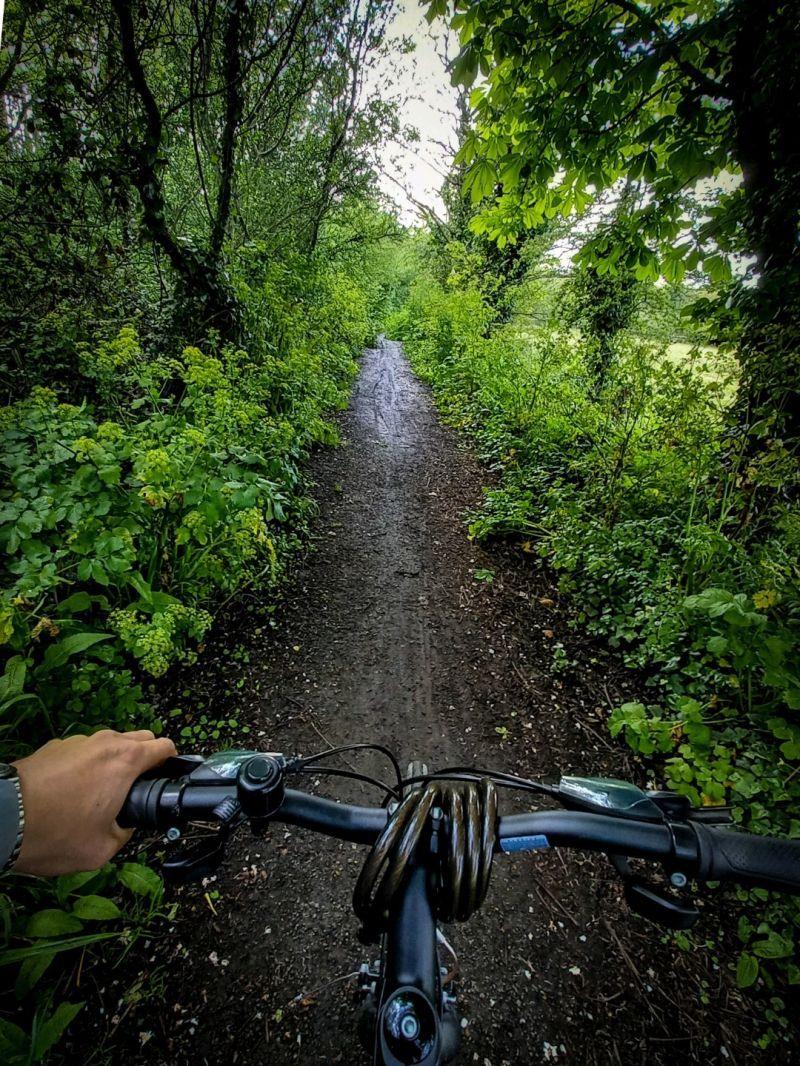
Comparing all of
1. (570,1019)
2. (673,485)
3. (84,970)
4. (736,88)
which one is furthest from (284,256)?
(570,1019)

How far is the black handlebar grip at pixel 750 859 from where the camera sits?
35.5 inches

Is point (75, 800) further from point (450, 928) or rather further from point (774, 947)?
point (774, 947)

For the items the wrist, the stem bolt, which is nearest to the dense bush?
the stem bolt

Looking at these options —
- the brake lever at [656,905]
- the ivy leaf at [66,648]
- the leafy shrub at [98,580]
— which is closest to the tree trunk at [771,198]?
the brake lever at [656,905]

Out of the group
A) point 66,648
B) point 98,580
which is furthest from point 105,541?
point 66,648

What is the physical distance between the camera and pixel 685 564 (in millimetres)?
3566

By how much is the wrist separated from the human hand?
16mm

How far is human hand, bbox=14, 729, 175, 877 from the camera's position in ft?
2.96

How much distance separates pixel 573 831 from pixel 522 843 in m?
0.15

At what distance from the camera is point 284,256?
285 inches

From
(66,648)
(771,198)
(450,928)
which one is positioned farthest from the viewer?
(771,198)

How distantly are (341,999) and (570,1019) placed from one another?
1017mm

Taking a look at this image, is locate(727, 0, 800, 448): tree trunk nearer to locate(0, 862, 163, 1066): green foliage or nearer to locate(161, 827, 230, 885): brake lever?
locate(161, 827, 230, 885): brake lever

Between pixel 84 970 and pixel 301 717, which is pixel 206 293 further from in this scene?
pixel 84 970
